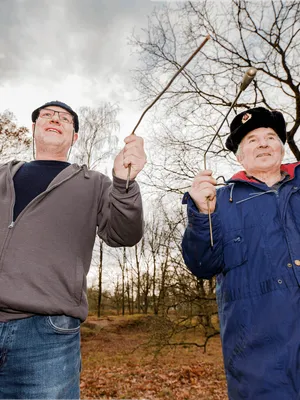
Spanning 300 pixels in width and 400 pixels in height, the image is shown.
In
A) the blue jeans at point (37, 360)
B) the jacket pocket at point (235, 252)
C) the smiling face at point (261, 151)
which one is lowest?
the blue jeans at point (37, 360)

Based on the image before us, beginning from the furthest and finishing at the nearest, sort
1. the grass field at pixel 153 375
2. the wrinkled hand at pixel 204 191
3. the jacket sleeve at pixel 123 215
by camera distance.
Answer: the grass field at pixel 153 375 → the wrinkled hand at pixel 204 191 → the jacket sleeve at pixel 123 215

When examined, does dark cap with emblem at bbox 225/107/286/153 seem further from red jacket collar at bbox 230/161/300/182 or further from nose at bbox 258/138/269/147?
red jacket collar at bbox 230/161/300/182

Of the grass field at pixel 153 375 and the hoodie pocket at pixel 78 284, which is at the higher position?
the hoodie pocket at pixel 78 284

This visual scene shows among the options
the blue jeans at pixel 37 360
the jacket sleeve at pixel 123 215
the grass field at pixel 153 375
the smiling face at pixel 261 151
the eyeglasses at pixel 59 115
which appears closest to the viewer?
the blue jeans at pixel 37 360

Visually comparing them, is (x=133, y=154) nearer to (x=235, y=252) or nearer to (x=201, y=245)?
(x=201, y=245)

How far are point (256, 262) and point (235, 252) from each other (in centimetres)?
13

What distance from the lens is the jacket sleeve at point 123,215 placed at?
1.81m

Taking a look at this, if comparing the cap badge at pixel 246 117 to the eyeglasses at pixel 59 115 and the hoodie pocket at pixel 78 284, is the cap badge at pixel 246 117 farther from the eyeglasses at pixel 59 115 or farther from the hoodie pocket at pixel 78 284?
the hoodie pocket at pixel 78 284

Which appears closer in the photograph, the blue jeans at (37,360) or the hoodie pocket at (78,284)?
the blue jeans at (37,360)

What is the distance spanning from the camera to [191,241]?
199cm

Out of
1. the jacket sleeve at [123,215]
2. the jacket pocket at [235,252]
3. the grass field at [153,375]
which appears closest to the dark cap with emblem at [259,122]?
the jacket pocket at [235,252]

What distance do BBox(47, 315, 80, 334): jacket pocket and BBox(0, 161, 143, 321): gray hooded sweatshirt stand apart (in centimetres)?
4

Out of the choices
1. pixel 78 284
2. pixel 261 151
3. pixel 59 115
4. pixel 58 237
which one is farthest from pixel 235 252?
pixel 59 115

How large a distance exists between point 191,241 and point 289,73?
22.8ft
